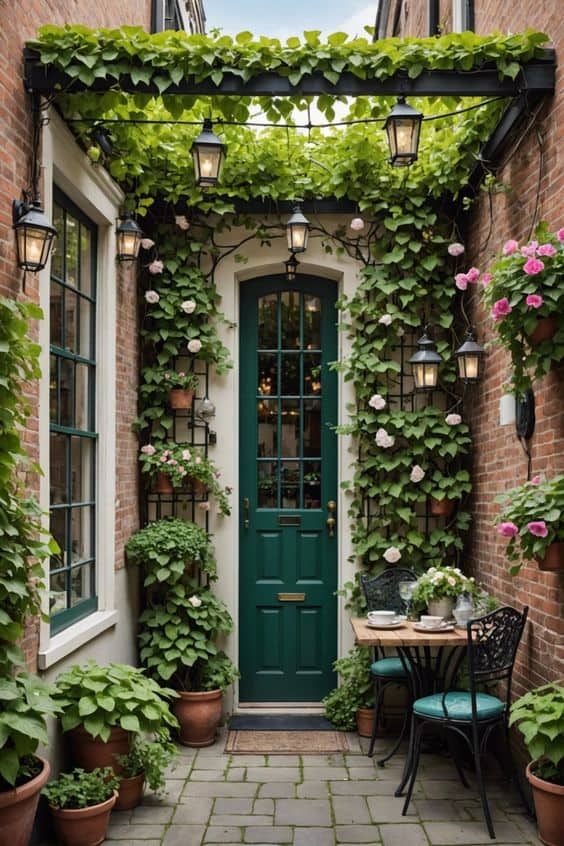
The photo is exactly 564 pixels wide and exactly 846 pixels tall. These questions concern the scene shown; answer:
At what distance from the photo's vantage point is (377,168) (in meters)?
5.54

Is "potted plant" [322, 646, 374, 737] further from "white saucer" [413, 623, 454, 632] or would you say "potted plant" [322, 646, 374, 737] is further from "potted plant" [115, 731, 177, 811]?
"potted plant" [115, 731, 177, 811]

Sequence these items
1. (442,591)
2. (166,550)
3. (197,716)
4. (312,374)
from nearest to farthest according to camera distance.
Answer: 1. (442,591)
2. (197,716)
3. (166,550)
4. (312,374)

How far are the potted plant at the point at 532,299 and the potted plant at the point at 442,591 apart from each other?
1.40m

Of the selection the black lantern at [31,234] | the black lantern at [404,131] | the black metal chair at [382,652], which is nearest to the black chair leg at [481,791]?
the black metal chair at [382,652]

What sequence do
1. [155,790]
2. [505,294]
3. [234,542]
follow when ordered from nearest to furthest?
[505,294], [155,790], [234,542]

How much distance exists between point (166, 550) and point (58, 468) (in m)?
1.21

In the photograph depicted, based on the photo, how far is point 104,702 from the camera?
386cm

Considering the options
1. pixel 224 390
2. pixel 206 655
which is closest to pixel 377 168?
pixel 224 390

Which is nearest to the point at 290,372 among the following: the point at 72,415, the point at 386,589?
the point at 386,589

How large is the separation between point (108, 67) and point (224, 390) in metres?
2.54

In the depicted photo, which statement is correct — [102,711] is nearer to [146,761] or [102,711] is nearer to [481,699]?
[146,761]

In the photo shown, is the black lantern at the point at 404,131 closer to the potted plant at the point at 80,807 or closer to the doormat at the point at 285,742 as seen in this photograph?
the potted plant at the point at 80,807

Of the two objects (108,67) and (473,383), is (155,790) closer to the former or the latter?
(473,383)

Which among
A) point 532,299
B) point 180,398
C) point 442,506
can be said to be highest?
point 532,299
